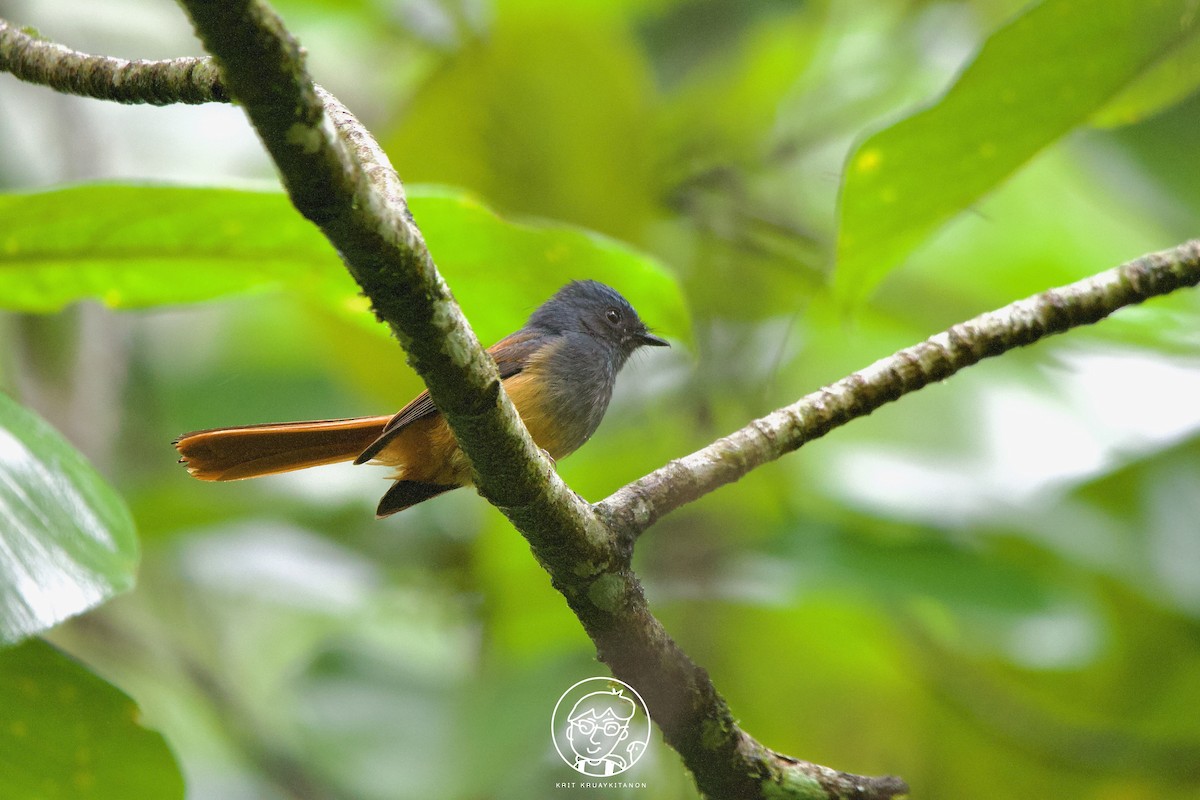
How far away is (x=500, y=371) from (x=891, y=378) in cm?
156

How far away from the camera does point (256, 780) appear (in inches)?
169

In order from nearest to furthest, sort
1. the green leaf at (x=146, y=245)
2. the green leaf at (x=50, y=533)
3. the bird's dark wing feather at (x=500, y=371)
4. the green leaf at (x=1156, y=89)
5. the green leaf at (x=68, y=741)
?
the green leaf at (x=50, y=533)
the green leaf at (x=68, y=741)
the green leaf at (x=146, y=245)
the green leaf at (x=1156, y=89)
the bird's dark wing feather at (x=500, y=371)

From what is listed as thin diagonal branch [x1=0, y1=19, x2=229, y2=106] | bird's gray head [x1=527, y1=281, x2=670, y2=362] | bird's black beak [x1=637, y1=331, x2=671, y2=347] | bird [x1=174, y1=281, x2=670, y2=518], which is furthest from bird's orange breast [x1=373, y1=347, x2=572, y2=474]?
thin diagonal branch [x1=0, y1=19, x2=229, y2=106]

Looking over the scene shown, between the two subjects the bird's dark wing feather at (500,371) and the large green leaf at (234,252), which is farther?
the bird's dark wing feather at (500,371)

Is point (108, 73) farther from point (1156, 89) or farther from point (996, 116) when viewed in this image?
point (1156, 89)

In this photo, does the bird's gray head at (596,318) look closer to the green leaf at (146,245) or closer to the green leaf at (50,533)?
the green leaf at (146,245)

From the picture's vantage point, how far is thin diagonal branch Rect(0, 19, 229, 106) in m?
1.72

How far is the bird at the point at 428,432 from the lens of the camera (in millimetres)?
2904

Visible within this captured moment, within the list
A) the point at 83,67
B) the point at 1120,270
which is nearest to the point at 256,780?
the point at 83,67

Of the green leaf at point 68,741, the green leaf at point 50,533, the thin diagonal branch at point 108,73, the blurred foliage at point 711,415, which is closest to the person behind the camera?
the thin diagonal branch at point 108,73

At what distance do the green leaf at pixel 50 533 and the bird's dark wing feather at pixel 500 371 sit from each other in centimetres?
87

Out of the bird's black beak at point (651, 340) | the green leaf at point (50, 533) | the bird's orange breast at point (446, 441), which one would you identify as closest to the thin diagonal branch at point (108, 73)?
the green leaf at point (50, 533)

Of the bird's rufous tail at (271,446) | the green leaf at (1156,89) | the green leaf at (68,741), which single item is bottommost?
the green leaf at (68,741)

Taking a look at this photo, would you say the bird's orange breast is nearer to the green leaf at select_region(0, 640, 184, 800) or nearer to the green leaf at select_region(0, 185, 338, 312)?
the green leaf at select_region(0, 185, 338, 312)
